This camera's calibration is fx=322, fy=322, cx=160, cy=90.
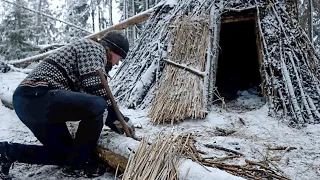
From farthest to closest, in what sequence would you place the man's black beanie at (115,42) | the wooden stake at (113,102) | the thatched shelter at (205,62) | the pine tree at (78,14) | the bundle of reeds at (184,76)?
the pine tree at (78,14) < the thatched shelter at (205,62) < the bundle of reeds at (184,76) < the man's black beanie at (115,42) < the wooden stake at (113,102)

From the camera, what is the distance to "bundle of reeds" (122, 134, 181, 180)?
1.81 meters

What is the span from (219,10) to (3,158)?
11.1 ft

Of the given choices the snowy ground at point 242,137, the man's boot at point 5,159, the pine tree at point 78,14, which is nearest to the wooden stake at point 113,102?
the snowy ground at point 242,137

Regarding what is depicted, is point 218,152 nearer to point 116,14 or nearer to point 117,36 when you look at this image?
point 117,36

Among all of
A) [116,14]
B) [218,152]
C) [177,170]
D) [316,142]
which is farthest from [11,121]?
[116,14]

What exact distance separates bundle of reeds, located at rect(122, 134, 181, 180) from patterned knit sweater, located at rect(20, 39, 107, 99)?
0.62m

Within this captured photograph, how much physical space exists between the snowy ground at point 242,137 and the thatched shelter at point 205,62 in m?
0.17

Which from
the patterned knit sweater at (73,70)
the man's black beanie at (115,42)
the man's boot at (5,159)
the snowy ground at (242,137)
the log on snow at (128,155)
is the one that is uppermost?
the man's black beanie at (115,42)

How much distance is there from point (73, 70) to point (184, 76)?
6.49 ft

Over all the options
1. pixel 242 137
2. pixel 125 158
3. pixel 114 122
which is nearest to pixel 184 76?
pixel 242 137

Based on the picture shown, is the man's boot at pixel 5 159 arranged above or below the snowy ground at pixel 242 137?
above

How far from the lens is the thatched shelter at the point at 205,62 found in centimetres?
386

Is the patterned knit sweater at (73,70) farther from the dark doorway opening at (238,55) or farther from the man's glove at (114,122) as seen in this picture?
the dark doorway opening at (238,55)

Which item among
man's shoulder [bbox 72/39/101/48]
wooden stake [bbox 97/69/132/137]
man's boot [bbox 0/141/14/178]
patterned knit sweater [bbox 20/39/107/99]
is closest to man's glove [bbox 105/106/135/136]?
wooden stake [bbox 97/69/132/137]
